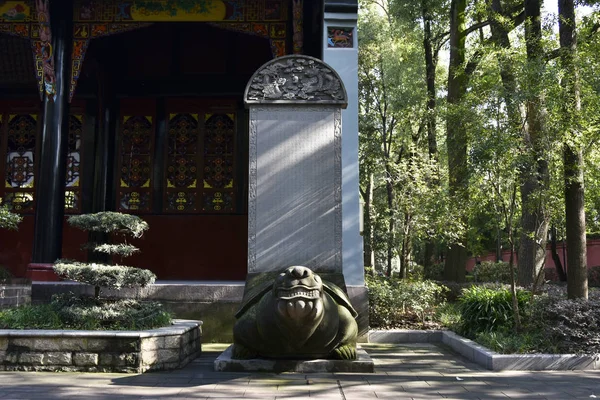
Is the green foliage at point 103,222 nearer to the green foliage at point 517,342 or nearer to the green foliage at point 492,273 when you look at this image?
the green foliage at point 517,342

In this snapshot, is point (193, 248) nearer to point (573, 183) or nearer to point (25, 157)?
point (25, 157)

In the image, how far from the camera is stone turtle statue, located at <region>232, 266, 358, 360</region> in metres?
5.27

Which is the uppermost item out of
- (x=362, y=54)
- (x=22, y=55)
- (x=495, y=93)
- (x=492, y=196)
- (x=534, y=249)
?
(x=362, y=54)

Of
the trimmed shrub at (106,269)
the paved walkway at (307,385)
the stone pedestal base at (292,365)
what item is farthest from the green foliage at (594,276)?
the trimmed shrub at (106,269)

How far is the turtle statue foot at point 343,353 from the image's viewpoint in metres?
5.89

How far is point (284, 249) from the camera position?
22.6 feet

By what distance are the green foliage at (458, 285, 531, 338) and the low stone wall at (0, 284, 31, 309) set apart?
688 centimetres

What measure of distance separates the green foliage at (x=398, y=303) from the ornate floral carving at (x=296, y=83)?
3.82 m

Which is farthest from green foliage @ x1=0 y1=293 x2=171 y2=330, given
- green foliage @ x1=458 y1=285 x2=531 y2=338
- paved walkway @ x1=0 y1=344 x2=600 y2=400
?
green foliage @ x1=458 y1=285 x2=531 y2=338

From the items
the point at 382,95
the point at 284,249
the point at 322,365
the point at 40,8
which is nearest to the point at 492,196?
the point at 284,249

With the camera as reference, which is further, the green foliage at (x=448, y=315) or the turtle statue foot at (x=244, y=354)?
the green foliage at (x=448, y=315)

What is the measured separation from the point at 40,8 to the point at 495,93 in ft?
24.6

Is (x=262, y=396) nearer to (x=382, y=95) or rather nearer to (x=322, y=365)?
(x=322, y=365)

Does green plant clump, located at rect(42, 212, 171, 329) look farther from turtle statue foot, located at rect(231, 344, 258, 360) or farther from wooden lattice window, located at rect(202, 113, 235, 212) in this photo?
wooden lattice window, located at rect(202, 113, 235, 212)
